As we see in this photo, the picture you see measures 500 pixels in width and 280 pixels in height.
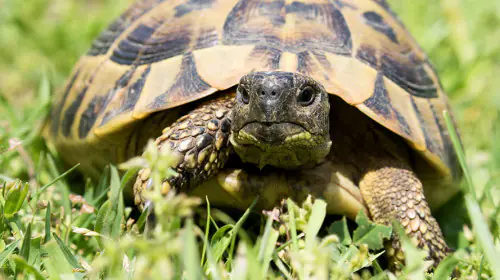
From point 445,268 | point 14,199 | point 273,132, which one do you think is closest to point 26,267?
point 14,199

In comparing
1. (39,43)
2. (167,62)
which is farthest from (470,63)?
(39,43)

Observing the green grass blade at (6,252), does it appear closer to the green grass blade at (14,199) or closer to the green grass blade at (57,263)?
the green grass blade at (57,263)

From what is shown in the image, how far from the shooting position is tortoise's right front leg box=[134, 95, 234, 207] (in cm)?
238

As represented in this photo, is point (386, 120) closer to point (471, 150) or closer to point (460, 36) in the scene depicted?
point (471, 150)

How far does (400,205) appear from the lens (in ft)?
8.64

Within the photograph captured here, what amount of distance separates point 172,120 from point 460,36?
381 cm

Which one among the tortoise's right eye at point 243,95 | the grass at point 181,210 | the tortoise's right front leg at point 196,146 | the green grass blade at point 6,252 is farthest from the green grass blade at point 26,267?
the tortoise's right eye at point 243,95

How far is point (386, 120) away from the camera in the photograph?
265 centimetres

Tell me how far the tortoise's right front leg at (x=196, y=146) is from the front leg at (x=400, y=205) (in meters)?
0.71

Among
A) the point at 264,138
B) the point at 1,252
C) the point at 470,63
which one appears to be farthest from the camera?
the point at 470,63

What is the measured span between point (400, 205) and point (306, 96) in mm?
691

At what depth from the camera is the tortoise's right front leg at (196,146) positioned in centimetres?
238

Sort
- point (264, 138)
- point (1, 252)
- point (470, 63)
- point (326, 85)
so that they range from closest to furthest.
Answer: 1. point (1, 252)
2. point (264, 138)
3. point (326, 85)
4. point (470, 63)

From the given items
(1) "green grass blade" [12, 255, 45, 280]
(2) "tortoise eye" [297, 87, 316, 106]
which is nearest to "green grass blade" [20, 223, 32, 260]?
(1) "green grass blade" [12, 255, 45, 280]
